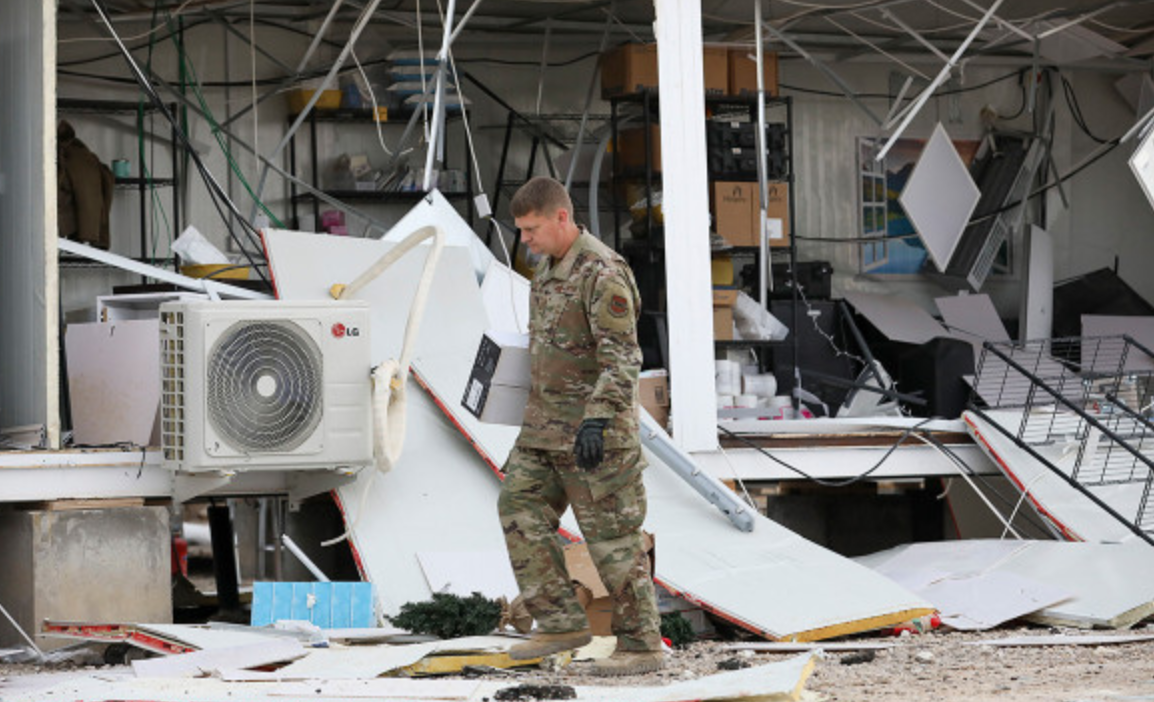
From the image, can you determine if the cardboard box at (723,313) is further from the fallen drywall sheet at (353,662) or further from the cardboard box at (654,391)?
the fallen drywall sheet at (353,662)

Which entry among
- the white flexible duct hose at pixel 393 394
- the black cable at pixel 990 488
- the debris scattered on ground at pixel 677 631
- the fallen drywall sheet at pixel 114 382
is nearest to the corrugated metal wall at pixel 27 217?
the fallen drywall sheet at pixel 114 382

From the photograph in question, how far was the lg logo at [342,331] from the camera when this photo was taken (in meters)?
8.63

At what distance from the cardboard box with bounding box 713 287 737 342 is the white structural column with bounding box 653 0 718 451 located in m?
1.85

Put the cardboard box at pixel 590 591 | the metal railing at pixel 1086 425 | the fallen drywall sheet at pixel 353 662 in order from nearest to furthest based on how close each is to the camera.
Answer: the fallen drywall sheet at pixel 353 662
the cardboard box at pixel 590 591
the metal railing at pixel 1086 425

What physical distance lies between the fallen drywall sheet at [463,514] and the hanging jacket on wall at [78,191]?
10.1ft

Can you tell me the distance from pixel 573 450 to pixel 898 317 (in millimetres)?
7529

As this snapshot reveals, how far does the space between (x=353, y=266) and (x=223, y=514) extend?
68.9 inches

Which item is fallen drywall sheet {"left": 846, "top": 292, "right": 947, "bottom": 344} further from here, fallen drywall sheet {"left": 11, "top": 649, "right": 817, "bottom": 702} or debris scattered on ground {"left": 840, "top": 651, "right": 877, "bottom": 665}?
fallen drywall sheet {"left": 11, "top": 649, "right": 817, "bottom": 702}

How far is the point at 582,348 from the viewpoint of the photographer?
22.5 feet

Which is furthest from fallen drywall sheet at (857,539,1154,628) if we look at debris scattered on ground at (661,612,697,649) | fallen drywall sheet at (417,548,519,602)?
fallen drywall sheet at (417,548,519,602)

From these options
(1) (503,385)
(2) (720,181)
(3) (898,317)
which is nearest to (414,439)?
(1) (503,385)

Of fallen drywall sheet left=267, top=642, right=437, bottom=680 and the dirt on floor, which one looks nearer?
the dirt on floor

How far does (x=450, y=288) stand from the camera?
32.8ft

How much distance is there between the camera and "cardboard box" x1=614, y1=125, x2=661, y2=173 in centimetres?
1270
